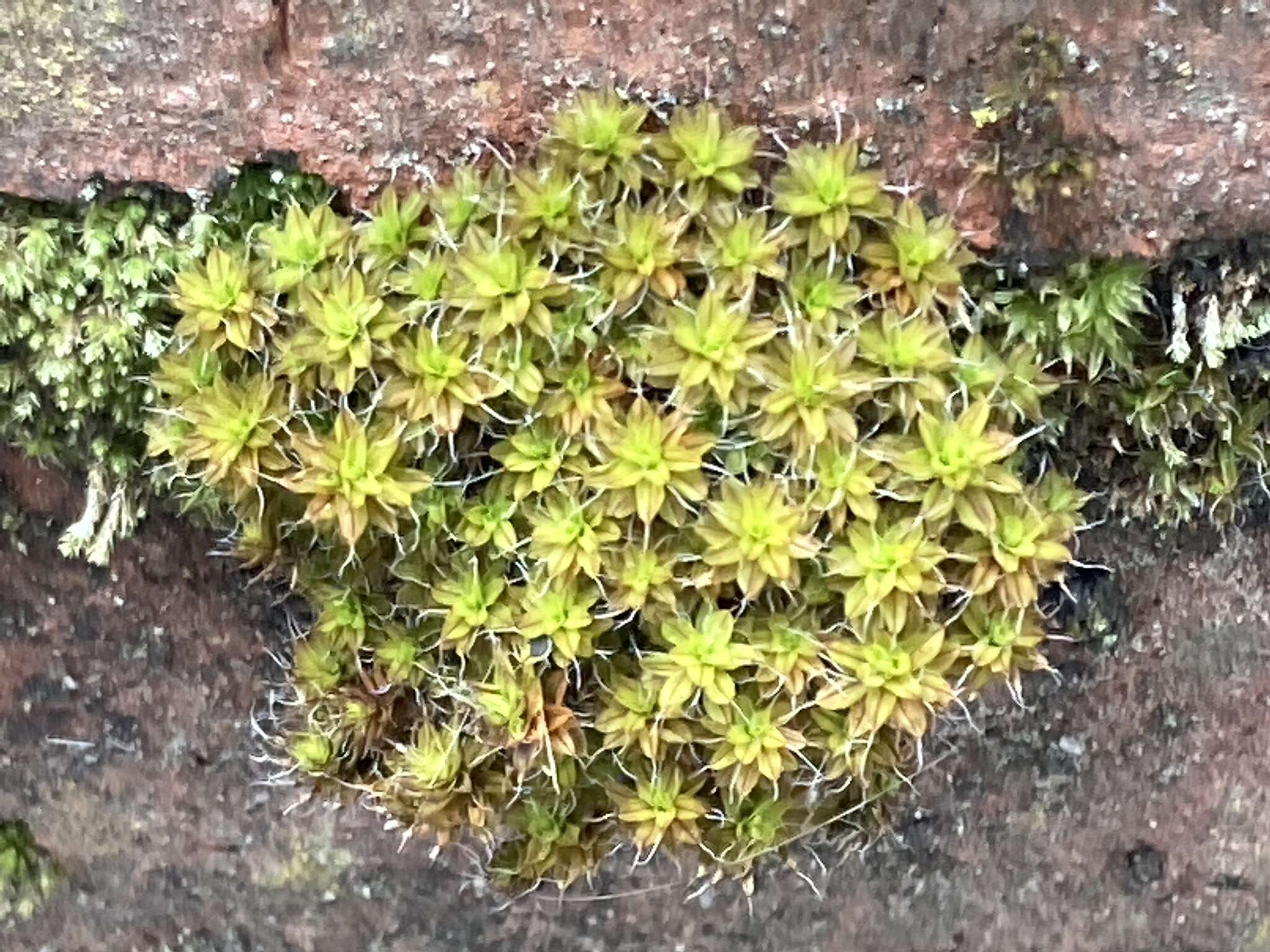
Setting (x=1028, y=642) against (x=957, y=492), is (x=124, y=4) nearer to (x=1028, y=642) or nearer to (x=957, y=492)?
(x=957, y=492)

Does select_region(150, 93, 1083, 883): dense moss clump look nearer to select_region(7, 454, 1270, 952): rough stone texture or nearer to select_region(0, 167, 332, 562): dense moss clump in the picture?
select_region(0, 167, 332, 562): dense moss clump

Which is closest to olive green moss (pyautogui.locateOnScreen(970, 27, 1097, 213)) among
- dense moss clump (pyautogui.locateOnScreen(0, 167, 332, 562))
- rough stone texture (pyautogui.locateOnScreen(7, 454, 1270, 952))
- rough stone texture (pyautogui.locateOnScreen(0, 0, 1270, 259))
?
rough stone texture (pyautogui.locateOnScreen(0, 0, 1270, 259))

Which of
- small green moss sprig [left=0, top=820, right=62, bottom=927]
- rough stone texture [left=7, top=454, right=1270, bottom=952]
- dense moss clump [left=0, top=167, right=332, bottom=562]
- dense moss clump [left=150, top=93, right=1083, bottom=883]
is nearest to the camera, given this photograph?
dense moss clump [left=150, top=93, right=1083, bottom=883]

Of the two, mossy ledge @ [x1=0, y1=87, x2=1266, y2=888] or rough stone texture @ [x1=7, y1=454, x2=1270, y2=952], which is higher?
mossy ledge @ [x1=0, y1=87, x2=1266, y2=888]

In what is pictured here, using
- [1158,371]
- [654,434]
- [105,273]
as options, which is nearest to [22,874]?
[105,273]

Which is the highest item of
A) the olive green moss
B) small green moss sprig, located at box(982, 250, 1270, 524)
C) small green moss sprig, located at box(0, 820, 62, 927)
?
the olive green moss

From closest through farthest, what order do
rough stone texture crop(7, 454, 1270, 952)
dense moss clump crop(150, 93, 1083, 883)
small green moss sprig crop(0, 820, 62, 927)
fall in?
dense moss clump crop(150, 93, 1083, 883) → rough stone texture crop(7, 454, 1270, 952) → small green moss sprig crop(0, 820, 62, 927)

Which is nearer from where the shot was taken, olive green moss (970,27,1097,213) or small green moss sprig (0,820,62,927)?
olive green moss (970,27,1097,213)

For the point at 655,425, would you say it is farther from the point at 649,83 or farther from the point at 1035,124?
the point at 1035,124
